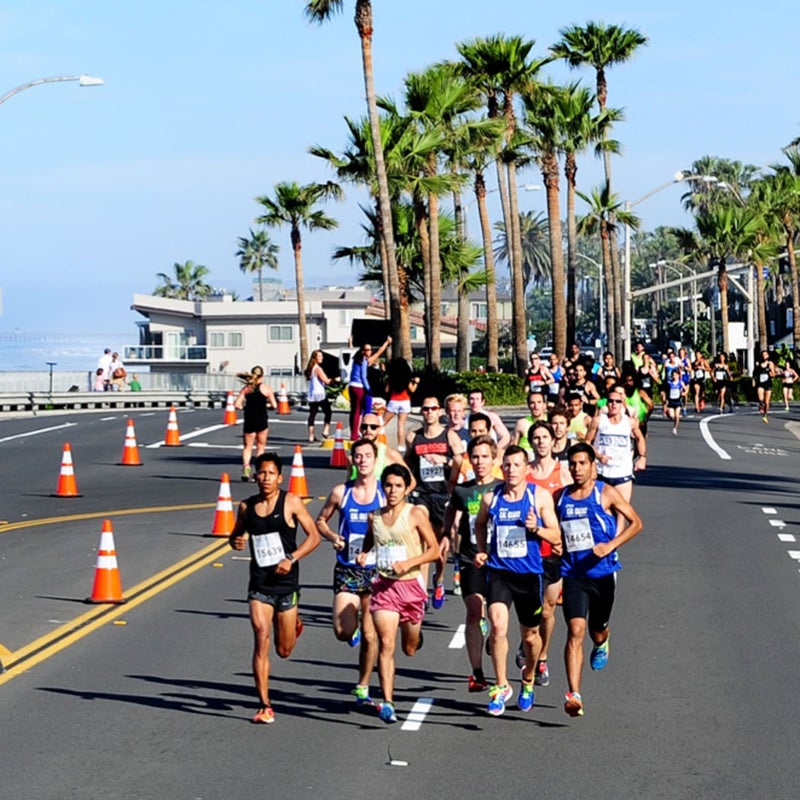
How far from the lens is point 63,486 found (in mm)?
25328

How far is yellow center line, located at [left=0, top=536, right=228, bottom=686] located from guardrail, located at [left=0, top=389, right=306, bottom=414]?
1419 inches

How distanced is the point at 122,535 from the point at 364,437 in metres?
8.81

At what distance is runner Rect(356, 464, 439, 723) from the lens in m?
10.3

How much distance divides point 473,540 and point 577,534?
2.85ft

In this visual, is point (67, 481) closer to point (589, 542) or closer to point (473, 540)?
point (473, 540)

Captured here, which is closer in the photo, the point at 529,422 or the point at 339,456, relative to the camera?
the point at 529,422

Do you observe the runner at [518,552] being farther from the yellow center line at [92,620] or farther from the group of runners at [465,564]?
the yellow center line at [92,620]

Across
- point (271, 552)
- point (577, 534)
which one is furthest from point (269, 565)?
point (577, 534)

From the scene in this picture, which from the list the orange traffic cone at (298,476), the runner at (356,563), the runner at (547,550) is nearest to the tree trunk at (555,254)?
the orange traffic cone at (298,476)

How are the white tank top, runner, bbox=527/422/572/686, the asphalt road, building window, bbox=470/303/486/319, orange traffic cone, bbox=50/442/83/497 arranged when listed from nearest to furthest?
the asphalt road → runner, bbox=527/422/572/686 → the white tank top → orange traffic cone, bbox=50/442/83/497 → building window, bbox=470/303/486/319

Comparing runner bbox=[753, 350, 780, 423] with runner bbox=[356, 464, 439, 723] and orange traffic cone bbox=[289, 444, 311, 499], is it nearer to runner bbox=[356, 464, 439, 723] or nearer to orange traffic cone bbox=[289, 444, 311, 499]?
orange traffic cone bbox=[289, 444, 311, 499]

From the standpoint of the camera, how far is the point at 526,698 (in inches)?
416

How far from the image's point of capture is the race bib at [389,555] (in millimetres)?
10422

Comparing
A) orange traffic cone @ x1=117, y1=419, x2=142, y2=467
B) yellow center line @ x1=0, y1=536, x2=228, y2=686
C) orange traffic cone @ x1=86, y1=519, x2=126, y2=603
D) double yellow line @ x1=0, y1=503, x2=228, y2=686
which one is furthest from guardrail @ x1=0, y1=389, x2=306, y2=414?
orange traffic cone @ x1=86, y1=519, x2=126, y2=603
